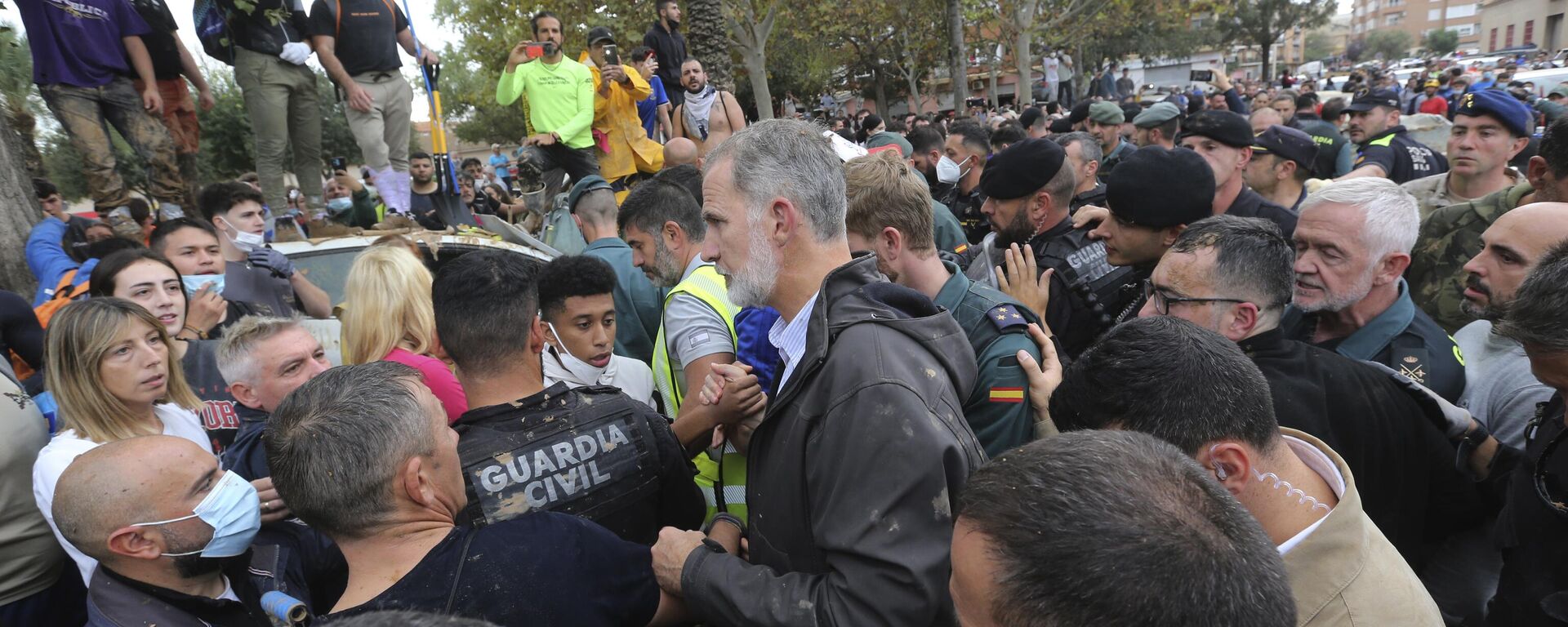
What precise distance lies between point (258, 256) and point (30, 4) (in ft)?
8.83

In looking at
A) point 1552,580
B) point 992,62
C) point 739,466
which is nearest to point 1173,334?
point 1552,580

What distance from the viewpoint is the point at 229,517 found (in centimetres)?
239

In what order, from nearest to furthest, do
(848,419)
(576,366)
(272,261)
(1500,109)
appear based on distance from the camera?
1. (848,419)
2. (576,366)
3. (1500,109)
4. (272,261)

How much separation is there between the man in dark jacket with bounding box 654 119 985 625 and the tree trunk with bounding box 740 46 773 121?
1060 centimetres

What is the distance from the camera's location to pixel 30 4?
18.2ft

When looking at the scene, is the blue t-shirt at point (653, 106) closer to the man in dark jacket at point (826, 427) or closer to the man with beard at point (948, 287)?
the man with beard at point (948, 287)

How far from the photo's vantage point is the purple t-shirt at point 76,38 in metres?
5.52

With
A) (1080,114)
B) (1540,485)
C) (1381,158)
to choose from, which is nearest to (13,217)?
(1540,485)

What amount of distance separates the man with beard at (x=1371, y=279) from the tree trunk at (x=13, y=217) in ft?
24.1

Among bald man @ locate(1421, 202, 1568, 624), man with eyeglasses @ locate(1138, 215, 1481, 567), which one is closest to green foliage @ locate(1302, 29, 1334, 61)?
bald man @ locate(1421, 202, 1568, 624)

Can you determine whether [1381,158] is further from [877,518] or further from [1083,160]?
[877,518]

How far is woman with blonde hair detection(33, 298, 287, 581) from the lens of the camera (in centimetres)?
295

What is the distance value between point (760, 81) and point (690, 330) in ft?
45.5

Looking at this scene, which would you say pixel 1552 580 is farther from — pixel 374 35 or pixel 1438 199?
pixel 374 35
